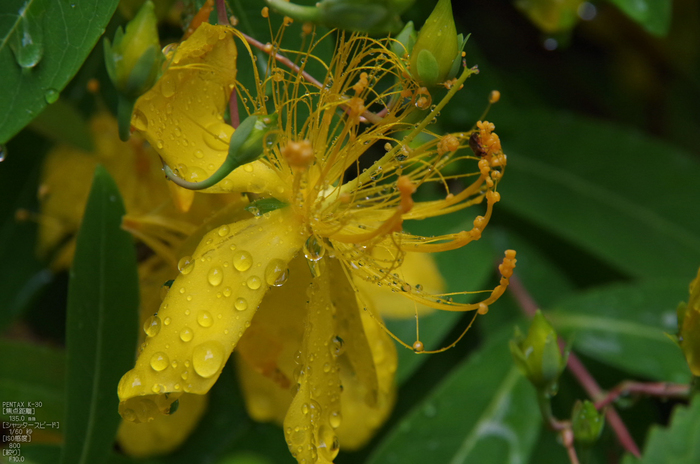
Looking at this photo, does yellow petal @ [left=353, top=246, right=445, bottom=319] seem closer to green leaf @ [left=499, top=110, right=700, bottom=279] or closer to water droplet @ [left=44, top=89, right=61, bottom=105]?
green leaf @ [left=499, top=110, right=700, bottom=279]

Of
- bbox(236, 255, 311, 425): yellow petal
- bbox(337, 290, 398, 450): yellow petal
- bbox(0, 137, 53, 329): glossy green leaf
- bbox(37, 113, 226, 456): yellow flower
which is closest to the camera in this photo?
bbox(236, 255, 311, 425): yellow petal

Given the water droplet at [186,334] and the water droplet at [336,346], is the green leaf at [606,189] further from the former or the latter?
the water droplet at [186,334]

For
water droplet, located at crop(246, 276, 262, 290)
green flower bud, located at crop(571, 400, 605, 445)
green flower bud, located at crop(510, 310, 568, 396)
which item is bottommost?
green flower bud, located at crop(571, 400, 605, 445)

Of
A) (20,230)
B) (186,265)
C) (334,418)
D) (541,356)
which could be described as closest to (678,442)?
(541,356)

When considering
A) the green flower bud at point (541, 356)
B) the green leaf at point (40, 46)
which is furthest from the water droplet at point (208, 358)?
the green flower bud at point (541, 356)

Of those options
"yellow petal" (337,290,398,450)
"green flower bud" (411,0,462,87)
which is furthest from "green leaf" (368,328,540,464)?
"green flower bud" (411,0,462,87)

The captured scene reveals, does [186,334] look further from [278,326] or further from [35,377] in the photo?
[35,377]
